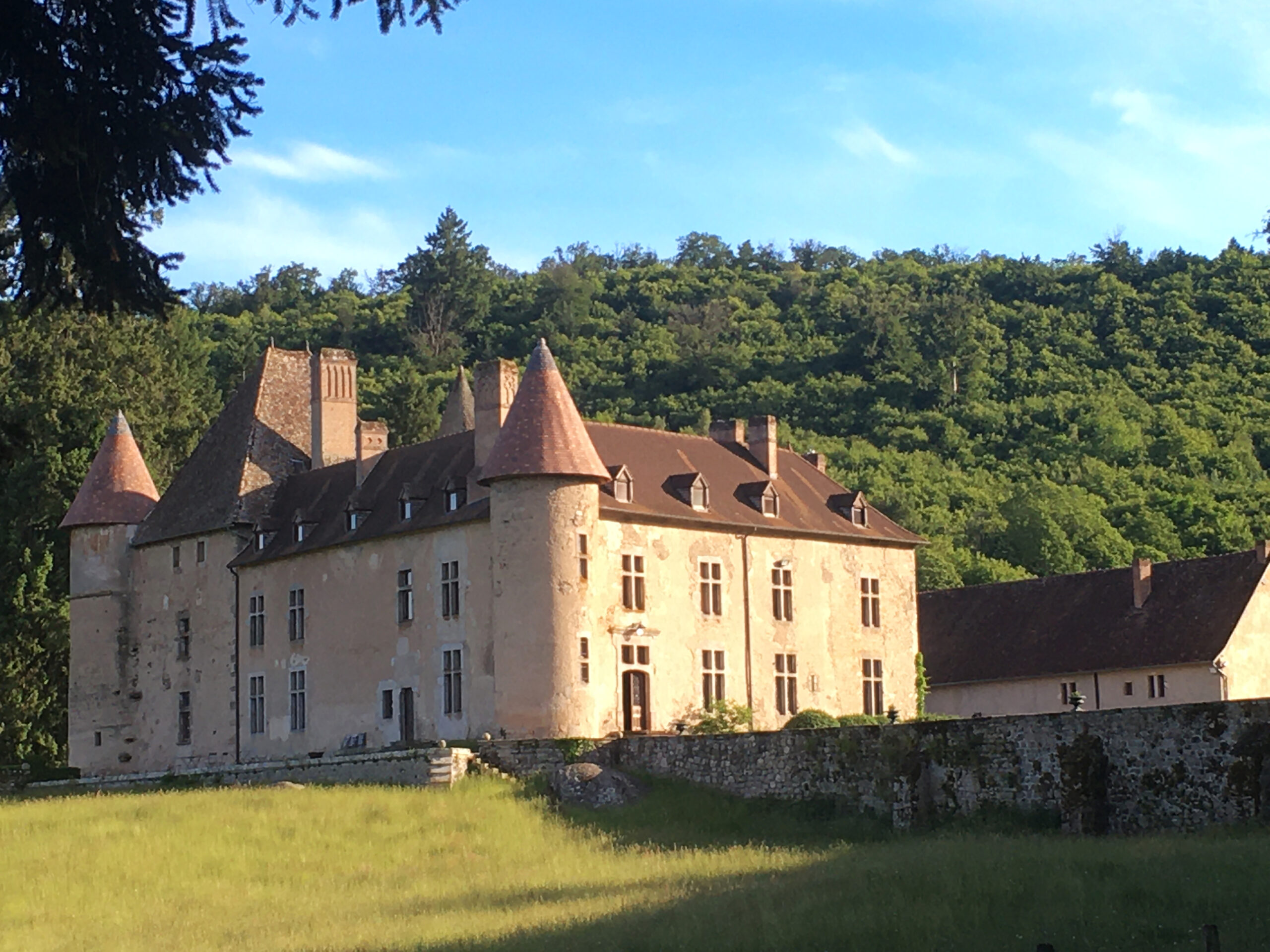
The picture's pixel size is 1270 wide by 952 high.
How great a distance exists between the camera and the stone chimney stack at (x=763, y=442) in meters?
53.2

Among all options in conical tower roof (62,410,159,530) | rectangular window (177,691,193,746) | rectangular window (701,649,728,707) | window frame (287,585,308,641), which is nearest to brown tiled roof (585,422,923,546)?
rectangular window (701,649,728,707)

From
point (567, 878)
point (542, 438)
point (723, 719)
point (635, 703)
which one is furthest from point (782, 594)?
Result: point (567, 878)

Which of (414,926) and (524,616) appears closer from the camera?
(414,926)

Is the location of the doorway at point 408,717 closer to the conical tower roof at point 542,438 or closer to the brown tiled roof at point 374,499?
the brown tiled roof at point 374,499

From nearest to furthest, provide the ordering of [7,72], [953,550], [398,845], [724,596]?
[7,72], [398,845], [724,596], [953,550]

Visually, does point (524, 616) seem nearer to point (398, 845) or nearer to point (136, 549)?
point (398, 845)

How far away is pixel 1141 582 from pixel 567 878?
29677 mm

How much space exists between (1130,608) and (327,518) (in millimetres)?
23618

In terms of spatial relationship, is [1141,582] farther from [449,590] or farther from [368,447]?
[368,447]

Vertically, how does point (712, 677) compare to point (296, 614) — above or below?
below

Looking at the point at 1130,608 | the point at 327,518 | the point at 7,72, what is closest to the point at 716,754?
the point at 327,518

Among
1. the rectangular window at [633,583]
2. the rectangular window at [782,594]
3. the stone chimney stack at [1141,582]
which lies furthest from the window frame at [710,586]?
the stone chimney stack at [1141,582]

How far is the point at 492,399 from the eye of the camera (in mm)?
48312

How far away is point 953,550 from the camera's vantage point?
7788 cm
